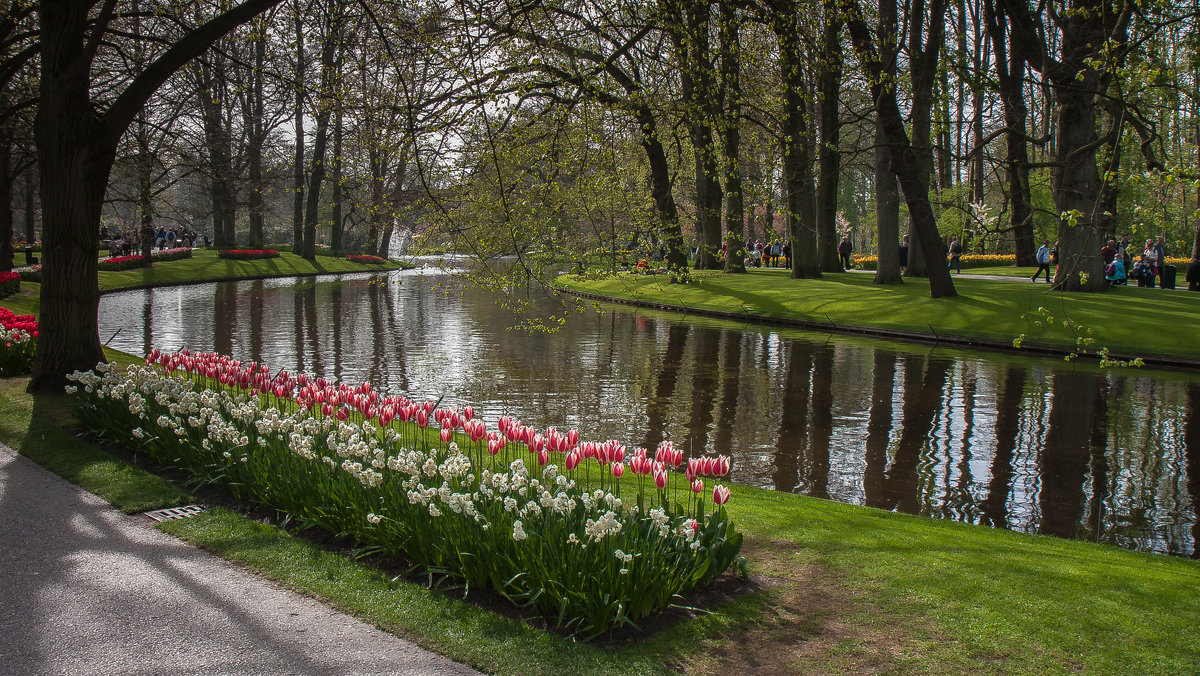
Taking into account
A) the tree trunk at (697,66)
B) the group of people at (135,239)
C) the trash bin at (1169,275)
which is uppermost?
the tree trunk at (697,66)

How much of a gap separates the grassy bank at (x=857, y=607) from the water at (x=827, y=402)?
96.4 inches

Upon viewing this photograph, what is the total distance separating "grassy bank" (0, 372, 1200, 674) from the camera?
4059mm

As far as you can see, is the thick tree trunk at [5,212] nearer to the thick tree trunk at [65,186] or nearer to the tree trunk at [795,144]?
the thick tree trunk at [65,186]

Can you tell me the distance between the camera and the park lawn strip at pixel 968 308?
18.8 m

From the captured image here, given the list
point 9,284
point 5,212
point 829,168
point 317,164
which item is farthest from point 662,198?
point 5,212

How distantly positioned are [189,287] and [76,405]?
29301 mm

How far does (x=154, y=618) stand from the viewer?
447 centimetres

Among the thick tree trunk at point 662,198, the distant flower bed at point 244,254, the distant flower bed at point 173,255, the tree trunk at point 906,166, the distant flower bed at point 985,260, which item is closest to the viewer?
the thick tree trunk at point 662,198

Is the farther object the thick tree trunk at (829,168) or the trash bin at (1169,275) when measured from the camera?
the trash bin at (1169,275)

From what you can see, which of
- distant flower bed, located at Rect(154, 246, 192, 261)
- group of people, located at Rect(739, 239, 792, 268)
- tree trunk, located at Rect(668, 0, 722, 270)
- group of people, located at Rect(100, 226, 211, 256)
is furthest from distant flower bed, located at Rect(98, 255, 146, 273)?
group of people, located at Rect(739, 239, 792, 268)

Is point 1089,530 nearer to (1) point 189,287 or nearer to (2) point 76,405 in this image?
(2) point 76,405

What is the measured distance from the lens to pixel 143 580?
4973mm

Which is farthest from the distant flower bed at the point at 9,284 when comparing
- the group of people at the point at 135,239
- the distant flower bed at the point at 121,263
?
the group of people at the point at 135,239

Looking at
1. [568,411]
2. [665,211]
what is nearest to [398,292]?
[665,211]
